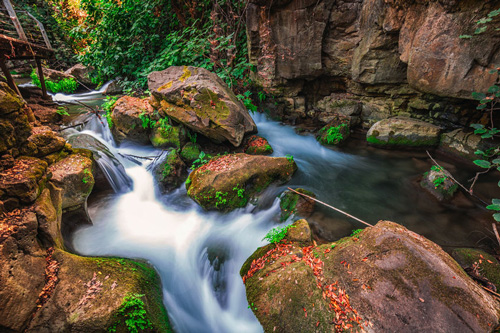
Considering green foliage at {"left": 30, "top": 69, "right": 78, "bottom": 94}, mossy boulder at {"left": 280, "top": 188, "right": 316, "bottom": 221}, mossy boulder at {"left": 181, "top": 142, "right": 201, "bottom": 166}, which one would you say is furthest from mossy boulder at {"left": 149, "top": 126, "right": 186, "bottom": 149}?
green foliage at {"left": 30, "top": 69, "right": 78, "bottom": 94}

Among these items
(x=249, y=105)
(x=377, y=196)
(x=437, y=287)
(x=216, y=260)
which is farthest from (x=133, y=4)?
(x=437, y=287)

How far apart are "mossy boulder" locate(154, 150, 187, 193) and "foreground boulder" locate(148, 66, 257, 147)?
97 centimetres

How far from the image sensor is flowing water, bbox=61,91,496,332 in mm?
3453

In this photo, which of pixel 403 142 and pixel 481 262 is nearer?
pixel 481 262

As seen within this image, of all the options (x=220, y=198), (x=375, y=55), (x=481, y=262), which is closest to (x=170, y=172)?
(x=220, y=198)

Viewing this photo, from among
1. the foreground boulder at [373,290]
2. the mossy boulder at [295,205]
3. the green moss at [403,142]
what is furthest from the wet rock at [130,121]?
the green moss at [403,142]

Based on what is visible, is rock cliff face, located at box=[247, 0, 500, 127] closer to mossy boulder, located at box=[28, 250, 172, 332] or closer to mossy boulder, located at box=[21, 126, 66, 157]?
mossy boulder, located at box=[21, 126, 66, 157]

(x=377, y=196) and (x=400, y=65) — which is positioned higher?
(x=400, y=65)

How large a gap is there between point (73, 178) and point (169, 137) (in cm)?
247

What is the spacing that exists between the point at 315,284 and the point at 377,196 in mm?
3627

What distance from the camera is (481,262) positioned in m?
3.02

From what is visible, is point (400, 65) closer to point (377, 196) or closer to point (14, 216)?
point (377, 196)

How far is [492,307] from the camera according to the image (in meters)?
2.06

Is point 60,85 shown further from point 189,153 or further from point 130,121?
point 189,153
